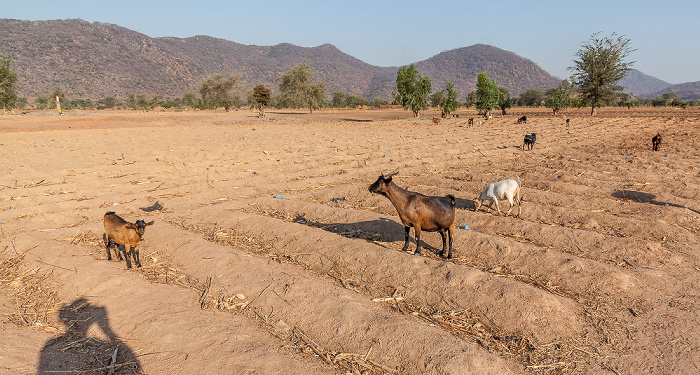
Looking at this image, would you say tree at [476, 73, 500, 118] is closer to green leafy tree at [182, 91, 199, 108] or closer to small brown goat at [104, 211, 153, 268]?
small brown goat at [104, 211, 153, 268]

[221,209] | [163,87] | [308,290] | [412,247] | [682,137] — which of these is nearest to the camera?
[308,290]

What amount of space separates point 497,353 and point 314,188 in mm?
9023

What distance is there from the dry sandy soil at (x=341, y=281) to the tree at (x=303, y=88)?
5014 cm

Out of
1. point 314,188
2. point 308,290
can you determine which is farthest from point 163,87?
point 308,290

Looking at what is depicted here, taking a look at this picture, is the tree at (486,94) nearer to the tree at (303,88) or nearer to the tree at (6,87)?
the tree at (303,88)

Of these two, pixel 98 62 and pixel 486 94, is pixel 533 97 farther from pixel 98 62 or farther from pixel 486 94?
pixel 98 62

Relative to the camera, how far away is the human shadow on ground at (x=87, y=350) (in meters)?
4.44

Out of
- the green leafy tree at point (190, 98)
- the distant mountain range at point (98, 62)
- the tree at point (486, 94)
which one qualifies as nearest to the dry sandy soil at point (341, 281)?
the tree at point (486, 94)

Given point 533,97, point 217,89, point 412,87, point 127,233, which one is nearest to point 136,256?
point 127,233

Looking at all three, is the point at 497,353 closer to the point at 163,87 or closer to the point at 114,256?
the point at 114,256

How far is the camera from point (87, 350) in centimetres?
482

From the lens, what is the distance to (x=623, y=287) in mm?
5914

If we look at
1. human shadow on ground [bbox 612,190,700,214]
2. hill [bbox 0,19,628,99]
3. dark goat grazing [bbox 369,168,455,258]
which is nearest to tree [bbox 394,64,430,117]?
hill [bbox 0,19,628,99]

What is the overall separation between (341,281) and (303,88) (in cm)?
5896
